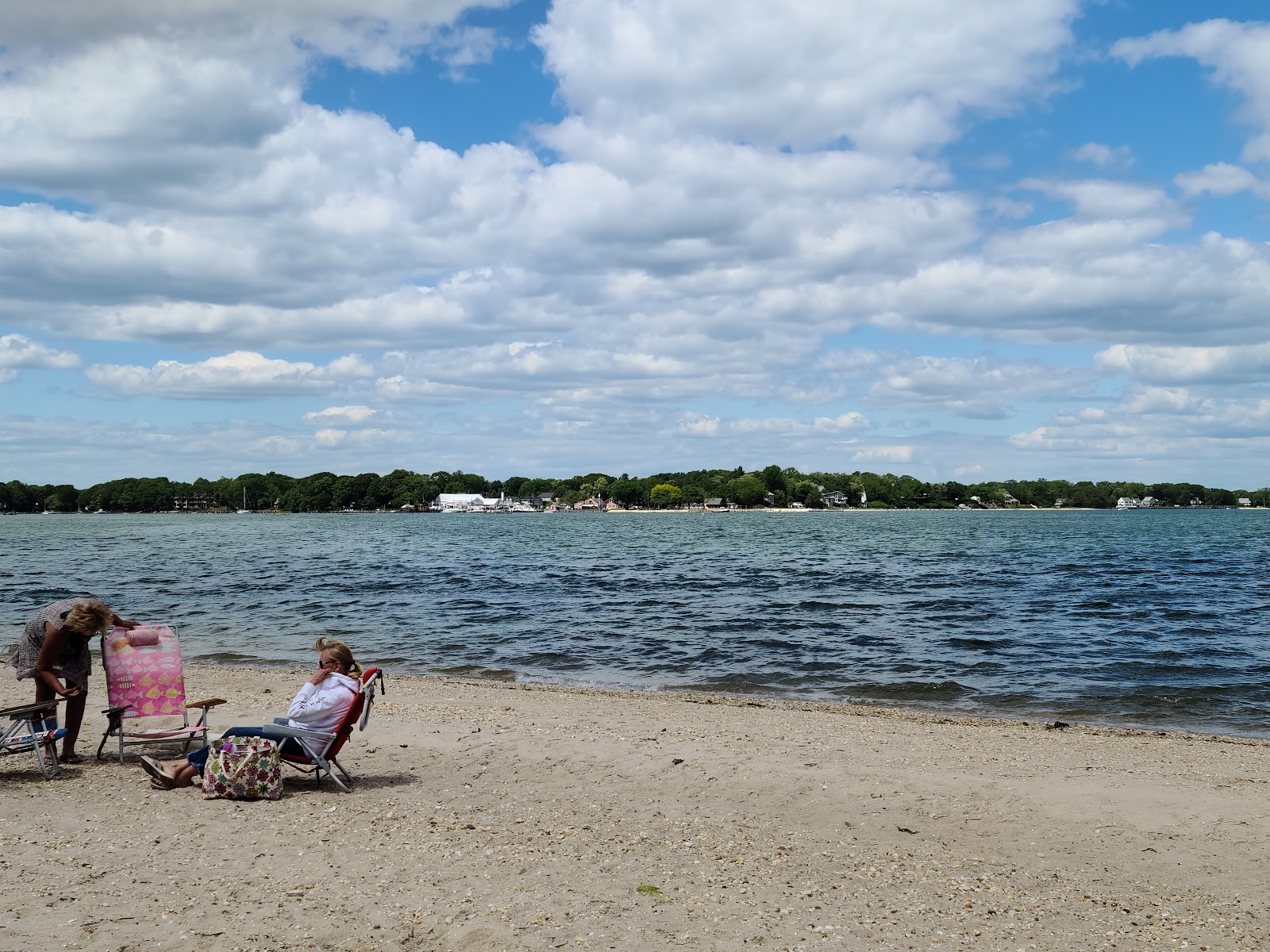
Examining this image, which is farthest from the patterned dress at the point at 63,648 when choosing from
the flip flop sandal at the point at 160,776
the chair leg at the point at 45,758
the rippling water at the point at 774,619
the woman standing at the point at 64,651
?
the rippling water at the point at 774,619

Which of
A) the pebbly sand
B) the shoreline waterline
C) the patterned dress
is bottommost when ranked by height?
the shoreline waterline

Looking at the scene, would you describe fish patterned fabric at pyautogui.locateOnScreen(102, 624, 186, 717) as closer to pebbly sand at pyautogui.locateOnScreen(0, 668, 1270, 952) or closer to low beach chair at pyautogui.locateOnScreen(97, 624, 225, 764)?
low beach chair at pyautogui.locateOnScreen(97, 624, 225, 764)

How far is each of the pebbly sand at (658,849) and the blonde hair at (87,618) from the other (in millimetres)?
1427

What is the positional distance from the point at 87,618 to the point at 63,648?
1.48 ft

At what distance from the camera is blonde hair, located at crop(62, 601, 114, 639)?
388 inches

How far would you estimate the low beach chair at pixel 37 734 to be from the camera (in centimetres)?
923

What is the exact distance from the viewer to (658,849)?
7566mm

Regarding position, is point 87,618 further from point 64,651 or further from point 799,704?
point 799,704

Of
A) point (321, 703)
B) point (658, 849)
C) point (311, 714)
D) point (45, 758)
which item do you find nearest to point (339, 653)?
point (321, 703)

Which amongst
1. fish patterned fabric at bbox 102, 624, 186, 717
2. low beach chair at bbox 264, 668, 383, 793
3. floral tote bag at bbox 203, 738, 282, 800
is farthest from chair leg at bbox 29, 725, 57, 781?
low beach chair at bbox 264, 668, 383, 793

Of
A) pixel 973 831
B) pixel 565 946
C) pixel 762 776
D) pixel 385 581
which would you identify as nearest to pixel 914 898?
pixel 973 831

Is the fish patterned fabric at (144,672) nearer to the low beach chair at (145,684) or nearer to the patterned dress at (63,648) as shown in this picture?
the low beach chair at (145,684)

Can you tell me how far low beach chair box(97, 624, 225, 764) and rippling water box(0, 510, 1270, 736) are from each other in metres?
8.64

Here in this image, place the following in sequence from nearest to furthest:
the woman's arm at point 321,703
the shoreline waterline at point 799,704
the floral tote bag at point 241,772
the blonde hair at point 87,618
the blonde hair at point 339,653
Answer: the floral tote bag at point 241,772 → the woman's arm at point 321,703 → the blonde hair at point 339,653 → the blonde hair at point 87,618 → the shoreline waterline at point 799,704
